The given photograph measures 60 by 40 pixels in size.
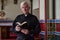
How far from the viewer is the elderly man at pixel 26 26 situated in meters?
2.42

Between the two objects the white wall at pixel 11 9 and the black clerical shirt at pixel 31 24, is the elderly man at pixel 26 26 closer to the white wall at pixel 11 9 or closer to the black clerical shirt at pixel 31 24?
the black clerical shirt at pixel 31 24

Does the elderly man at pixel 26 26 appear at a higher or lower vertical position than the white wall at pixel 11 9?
lower

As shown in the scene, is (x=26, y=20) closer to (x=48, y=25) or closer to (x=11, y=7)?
(x=48, y=25)

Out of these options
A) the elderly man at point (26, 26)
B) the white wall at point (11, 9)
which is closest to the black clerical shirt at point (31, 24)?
the elderly man at point (26, 26)

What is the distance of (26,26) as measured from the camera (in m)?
2.45

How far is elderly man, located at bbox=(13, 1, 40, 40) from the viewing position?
2.42 m

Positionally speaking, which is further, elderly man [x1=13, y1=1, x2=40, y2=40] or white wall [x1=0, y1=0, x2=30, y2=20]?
Result: white wall [x1=0, y1=0, x2=30, y2=20]

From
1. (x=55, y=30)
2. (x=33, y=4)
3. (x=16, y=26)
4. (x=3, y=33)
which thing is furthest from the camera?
(x=33, y=4)

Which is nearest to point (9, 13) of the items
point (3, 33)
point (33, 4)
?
point (33, 4)

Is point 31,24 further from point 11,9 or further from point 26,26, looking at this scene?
point 11,9

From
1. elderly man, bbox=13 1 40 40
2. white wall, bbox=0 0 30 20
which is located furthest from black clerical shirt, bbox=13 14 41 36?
white wall, bbox=0 0 30 20

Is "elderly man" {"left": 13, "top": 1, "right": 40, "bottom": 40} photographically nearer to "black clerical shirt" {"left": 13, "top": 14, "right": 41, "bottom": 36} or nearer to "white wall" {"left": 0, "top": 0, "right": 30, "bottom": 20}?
"black clerical shirt" {"left": 13, "top": 14, "right": 41, "bottom": 36}

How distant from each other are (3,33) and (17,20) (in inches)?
157

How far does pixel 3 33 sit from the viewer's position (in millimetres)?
6383
